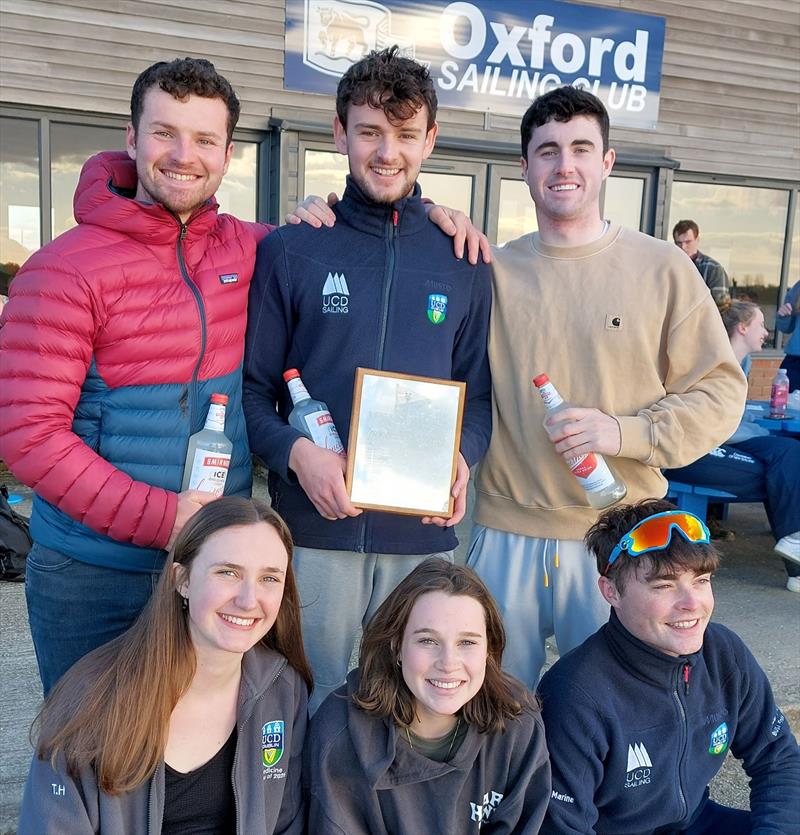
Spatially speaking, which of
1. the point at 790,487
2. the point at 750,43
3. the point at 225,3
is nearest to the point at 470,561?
the point at 790,487

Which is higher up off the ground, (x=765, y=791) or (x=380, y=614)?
(x=380, y=614)

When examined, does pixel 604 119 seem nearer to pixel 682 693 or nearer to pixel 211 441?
pixel 211 441

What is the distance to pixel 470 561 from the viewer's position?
3.27m

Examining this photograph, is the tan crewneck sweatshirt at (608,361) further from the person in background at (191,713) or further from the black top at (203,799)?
the black top at (203,799)

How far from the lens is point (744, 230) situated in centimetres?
1186

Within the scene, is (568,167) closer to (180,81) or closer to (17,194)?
(180,81)

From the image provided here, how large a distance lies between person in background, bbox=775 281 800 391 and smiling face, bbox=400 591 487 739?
24.0ft

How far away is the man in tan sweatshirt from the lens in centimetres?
295

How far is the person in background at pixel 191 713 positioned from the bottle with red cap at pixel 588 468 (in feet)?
3.17

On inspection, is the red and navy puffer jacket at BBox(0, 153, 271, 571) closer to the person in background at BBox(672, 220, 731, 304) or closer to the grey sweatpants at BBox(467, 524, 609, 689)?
the grey sweatpants at BBox(467, 524, 609, 689)

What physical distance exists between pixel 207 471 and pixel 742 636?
348 centimetres

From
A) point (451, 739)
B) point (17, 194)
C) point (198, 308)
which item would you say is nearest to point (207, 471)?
point (198, 308)

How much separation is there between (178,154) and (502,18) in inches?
324

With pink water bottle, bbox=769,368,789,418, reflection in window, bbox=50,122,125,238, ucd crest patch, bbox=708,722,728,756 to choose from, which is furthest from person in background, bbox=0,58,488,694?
reflection in window, bbox=50,122,125,238
